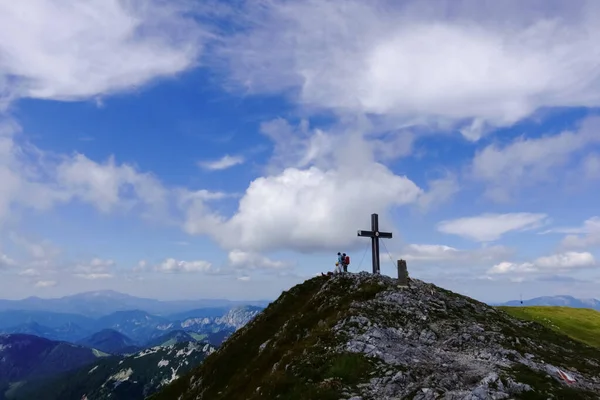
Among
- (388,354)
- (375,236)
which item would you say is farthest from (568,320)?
(388,354)

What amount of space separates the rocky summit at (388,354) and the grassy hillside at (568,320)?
2169 cm

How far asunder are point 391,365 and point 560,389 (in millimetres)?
10890

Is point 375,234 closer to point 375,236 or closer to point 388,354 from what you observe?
point 375,236

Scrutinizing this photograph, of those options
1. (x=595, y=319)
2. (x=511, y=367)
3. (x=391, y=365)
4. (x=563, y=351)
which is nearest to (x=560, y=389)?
(x=511, y=367)

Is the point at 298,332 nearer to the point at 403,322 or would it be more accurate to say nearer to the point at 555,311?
the point at 403,322

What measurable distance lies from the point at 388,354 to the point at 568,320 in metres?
58.7

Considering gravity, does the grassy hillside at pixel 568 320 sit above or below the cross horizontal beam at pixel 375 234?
below

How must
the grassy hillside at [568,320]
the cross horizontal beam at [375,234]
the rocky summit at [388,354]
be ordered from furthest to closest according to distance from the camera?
the grassy hillside at [568,320] < the cross horizontal beam at [375,234] < the rocky summit at [388,354]

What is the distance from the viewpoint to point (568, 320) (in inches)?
3012

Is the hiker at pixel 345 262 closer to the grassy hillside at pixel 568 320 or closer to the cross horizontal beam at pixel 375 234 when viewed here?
the cross horizontal beam at pixel 375 234

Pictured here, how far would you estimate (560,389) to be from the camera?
2819 cm

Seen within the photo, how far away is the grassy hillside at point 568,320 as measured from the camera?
6662cm

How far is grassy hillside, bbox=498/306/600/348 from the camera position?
2623 inches

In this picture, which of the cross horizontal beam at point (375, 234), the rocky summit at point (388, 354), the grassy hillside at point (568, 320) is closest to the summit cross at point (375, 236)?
the cross horizontal beam at point (375, 234)
